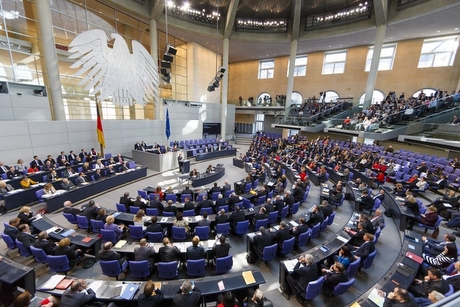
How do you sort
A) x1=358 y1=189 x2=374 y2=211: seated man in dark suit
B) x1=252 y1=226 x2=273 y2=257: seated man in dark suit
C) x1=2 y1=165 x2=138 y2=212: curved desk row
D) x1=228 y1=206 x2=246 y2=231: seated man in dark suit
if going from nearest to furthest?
x1=252 y1=226 x2=273 y2=257: seated man in dark suit → x1=228 y1=206 x2=246 y2=231: seated man in dark suit → x1=2 y1=165 x2=138 y2=212: curved desk row → x1=358 y1=189 x2=374 y2=211: seated man in dark suit

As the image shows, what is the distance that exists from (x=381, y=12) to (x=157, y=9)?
17836 millimetres

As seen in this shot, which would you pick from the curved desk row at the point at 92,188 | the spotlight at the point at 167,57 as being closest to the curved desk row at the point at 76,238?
the curved desk row at the point at 92,188

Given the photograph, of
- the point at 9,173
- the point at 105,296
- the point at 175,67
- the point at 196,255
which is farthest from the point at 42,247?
the point at 175,67

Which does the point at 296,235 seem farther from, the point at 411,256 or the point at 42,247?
the point at 42,247

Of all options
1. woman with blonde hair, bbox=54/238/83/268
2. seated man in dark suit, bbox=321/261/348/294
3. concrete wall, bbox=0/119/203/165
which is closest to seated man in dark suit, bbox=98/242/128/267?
woman with blonde hair, bbox=54/238/83/268

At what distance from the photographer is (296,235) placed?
5.57 meters

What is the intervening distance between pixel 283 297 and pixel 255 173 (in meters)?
7.83

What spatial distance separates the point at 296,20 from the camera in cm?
1978

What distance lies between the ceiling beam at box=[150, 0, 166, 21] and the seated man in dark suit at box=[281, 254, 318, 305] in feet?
61.7

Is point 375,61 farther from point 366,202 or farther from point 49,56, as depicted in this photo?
point 49,56

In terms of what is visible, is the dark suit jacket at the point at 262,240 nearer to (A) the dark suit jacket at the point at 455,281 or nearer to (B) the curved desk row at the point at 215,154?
(A) the dark suit jacket at the point at 455,281

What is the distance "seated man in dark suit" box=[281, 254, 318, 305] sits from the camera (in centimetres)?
390

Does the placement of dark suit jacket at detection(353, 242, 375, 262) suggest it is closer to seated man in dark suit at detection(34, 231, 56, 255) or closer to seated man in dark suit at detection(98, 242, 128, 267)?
seated man in dark suit at detection(98, 242, 128, 267)

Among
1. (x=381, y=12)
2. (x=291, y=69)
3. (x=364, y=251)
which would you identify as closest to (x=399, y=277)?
(x=364, y=251)
